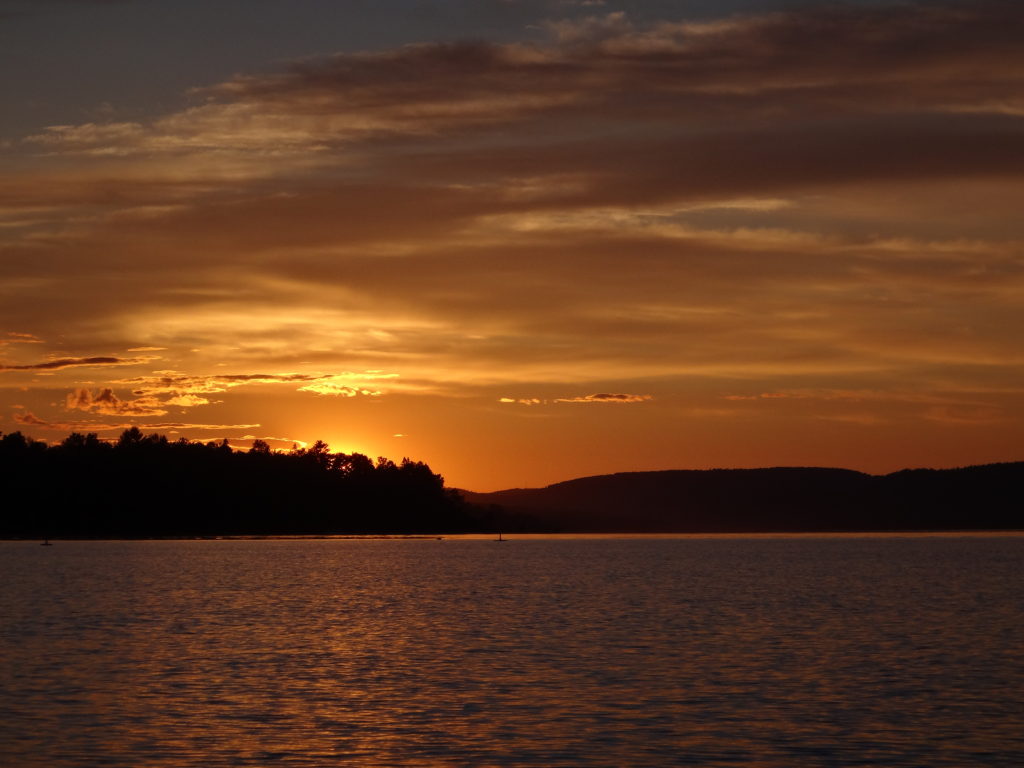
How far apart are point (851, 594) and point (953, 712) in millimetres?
85956

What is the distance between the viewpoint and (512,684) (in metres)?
54.5

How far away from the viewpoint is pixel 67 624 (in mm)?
87062

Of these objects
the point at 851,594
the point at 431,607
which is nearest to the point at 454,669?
the point at 431,607

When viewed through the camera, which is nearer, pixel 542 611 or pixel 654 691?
pixel 654 691

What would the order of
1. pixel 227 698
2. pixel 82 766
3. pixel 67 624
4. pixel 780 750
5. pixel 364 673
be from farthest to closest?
pixel 67 624 < pixel 364 673 < pixel 227 698 < pixel 780 750 < pixel 82 766

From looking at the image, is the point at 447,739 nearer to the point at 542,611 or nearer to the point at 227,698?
the point at 227,698

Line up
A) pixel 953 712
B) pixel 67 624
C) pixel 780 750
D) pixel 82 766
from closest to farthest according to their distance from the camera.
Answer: pixel 82 766 → pixel 780 750 → pixel 953 712 → pixel 67 624

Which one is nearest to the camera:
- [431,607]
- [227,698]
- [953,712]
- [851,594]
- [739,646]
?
[953,712]

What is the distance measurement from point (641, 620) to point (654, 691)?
38701 millimetres

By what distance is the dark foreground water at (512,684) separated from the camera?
39.6 meters

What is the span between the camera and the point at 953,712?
153 feet

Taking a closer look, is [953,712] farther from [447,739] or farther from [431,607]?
[431,607]

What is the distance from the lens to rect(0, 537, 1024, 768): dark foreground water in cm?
3956

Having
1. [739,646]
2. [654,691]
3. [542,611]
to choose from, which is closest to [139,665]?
[654,691]
